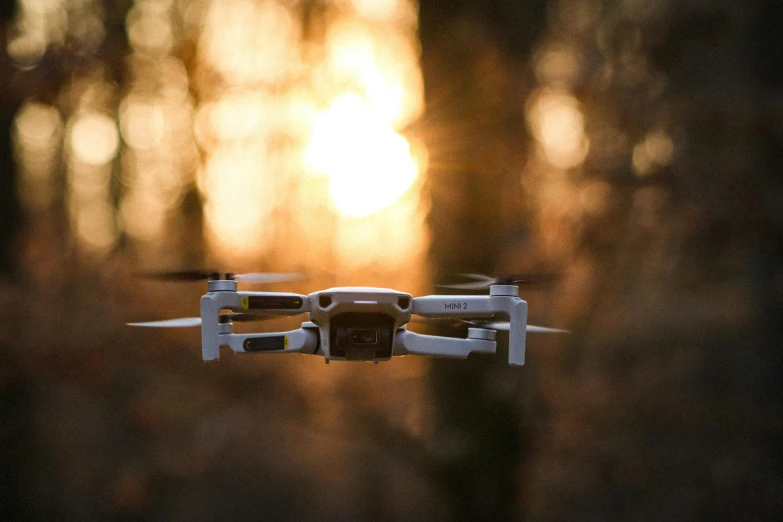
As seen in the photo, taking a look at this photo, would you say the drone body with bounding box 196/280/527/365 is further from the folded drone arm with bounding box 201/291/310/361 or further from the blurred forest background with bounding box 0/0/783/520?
the blurred forest background with bounding box 0/0/783/520

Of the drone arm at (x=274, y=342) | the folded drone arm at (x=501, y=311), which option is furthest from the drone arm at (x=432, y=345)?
the drone arm at (x=274, y=342)

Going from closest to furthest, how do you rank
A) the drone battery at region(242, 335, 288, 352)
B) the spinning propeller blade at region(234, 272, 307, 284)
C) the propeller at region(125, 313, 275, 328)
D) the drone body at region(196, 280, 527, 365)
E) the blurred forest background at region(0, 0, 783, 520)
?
the drone body at region(196, 280, 527, 365), the drone battery at region(242, 335, 288, 352), the propeller at region(125, 313, 275, 328), the spinning propeller blade at region(234, 272, 307, 284), the blurred forest background at region(0, 0, 783, 520)

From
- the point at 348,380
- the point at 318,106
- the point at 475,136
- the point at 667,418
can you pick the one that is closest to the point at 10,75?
the point at 318,106

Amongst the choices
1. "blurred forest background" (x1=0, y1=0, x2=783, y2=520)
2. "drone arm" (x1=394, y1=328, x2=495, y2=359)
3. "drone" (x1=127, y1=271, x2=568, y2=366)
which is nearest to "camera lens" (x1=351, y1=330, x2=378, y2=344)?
"drone" (x1=127, y1=271, x2=568, y2=366)

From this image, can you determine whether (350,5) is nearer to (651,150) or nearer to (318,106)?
(318,106)

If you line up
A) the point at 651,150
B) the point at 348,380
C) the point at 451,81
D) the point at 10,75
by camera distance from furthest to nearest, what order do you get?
the point at 348,380
the point at 651,150
the point at 10,75
the point at 451,81

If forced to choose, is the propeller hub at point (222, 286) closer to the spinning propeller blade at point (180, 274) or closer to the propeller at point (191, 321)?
the spinning propeller blade at point (180, 274)

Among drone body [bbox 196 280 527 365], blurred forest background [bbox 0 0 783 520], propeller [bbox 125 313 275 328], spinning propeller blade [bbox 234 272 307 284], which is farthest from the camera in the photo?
blurred forest background [bbox 0 0 783 520]

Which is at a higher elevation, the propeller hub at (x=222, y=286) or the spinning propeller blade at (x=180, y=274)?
the spinning propeller blade at (x=180, y=274)
